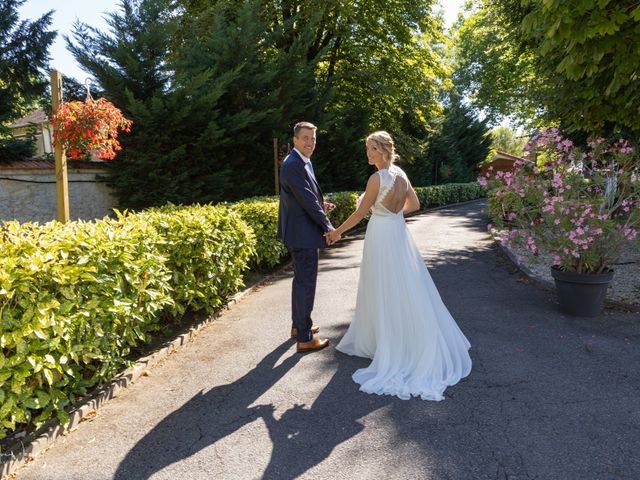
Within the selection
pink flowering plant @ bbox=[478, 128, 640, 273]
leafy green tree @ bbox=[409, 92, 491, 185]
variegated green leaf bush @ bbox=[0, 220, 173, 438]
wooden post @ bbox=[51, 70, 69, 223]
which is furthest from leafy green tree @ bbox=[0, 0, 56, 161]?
leafy green tree @ bbox=[409, 92, 491, 185]

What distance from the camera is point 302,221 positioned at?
429 centimetres

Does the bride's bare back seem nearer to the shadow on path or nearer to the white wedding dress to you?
the white wedding dress

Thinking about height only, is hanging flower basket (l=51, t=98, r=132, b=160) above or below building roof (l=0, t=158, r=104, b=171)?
above

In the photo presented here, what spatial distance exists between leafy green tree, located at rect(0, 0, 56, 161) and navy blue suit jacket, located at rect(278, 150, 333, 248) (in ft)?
39.5

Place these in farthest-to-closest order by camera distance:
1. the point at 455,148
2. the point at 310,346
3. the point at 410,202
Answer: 1. the point at 455,148
2. the point at 310,346
3. the point at 410,202

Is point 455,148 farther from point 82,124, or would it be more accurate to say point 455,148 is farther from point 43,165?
point 82,124

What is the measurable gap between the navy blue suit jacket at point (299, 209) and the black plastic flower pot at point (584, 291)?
3315 millimetres

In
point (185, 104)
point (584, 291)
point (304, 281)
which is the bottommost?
point (584, 291)

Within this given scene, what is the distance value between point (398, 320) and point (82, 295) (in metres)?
2.66

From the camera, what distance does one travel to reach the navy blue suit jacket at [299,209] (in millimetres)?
4188

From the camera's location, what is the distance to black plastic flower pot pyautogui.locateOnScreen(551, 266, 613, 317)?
5.30m

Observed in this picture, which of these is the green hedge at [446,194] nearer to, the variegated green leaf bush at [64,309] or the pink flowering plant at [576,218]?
the pink flowering plant at [576,218]

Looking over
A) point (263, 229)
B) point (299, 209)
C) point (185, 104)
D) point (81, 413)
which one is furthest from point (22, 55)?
point (81, 413)

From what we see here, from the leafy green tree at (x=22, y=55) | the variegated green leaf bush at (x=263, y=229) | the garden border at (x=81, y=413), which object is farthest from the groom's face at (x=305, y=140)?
the leafy green tree at (x=22, y=55)
